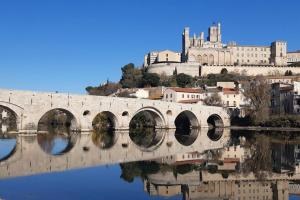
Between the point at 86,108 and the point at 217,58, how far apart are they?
6418 cm

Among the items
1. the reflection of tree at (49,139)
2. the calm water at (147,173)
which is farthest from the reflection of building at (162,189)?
the reflection of tree at (49,139)

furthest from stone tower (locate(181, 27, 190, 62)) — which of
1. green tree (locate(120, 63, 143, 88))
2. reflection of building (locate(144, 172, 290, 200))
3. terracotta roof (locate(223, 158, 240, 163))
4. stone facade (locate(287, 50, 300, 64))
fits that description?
reflection of building (locate(144, 172, 290, 200))

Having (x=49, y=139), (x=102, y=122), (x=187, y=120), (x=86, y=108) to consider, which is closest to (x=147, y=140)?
(x=49, y=139)

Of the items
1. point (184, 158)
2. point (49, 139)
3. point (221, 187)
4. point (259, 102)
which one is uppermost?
point (259, 102)

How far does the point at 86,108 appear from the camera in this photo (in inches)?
1704

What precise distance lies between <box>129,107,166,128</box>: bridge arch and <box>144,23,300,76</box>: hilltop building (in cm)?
3558

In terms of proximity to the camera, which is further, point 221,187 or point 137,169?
point 137,169

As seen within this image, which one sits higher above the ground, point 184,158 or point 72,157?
point 72,157

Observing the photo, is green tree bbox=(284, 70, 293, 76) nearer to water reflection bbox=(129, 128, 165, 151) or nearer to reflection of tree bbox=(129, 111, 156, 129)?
reflection of tree bbox=(129, 111, 156, 129)

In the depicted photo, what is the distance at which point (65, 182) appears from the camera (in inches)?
659

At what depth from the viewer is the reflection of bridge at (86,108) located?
38.4 metres

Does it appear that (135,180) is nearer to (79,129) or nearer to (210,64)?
(79,129)

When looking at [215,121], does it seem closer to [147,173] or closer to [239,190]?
[147,173]

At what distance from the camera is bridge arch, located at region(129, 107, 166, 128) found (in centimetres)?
5081
